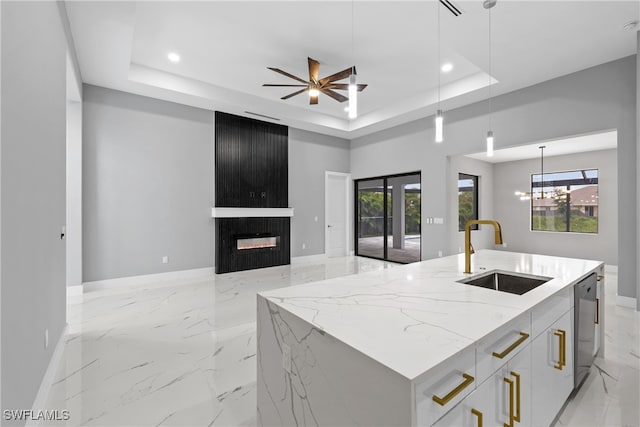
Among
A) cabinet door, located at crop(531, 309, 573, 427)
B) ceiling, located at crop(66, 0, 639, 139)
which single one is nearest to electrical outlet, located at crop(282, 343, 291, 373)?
cabinet door, located at crop(531, 309, 573, 427)

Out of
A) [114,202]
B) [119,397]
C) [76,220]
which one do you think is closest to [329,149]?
[114,202]

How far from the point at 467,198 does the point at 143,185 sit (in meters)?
7.00

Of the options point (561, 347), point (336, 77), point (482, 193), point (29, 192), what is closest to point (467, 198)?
point (482, 193)

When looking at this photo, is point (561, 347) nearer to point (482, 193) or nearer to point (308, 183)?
point (308, 183)

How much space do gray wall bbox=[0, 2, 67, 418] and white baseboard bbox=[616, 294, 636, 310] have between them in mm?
5687

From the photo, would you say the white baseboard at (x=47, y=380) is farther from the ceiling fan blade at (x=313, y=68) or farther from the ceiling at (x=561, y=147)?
the ceiling at (x=561, y=147)

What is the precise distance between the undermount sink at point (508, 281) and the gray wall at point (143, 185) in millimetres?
4677

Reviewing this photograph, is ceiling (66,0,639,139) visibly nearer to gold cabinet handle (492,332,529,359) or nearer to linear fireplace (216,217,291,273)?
linear fireplace (216,217,291,273)

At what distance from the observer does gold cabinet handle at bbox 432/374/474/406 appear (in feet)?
2.81

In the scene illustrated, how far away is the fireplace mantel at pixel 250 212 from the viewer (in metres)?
5.43

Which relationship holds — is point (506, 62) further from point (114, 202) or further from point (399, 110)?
point (114, 202)

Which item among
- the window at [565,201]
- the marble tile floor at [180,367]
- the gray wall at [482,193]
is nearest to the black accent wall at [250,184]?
the marble tile floor at [180,367]


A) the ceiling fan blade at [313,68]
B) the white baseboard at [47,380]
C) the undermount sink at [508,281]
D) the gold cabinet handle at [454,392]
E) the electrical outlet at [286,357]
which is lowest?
the white baseboard at [47,380]

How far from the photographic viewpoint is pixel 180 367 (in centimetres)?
229
